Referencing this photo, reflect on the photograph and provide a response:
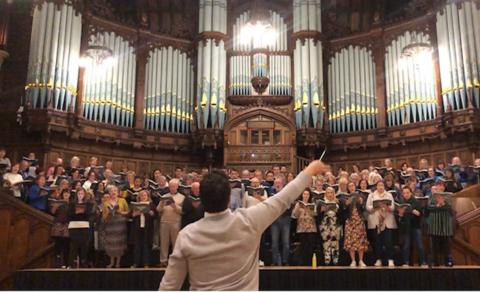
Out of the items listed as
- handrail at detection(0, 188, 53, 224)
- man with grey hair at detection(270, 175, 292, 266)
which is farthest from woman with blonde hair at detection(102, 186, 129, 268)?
man with grey hair at detection(270, 175, 292, 266)

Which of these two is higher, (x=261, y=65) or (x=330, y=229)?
(x=261, y=65)

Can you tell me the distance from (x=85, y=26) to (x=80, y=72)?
44.3 inches

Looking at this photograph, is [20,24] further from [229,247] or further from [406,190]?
[229,247]

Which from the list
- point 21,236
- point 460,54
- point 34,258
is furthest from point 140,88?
point 460,54

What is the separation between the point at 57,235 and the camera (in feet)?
20.7

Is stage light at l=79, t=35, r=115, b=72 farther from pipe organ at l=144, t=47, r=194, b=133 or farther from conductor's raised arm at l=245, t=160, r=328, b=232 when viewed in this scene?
conductor's raised arm at l=245, t=160, r=328, b=232

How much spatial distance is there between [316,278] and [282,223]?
1059 mm

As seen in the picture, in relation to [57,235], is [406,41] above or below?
above

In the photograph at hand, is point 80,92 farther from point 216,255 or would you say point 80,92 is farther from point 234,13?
point 216,255

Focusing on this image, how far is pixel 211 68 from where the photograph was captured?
11.8m

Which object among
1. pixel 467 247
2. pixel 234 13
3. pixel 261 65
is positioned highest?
pixel 234 13

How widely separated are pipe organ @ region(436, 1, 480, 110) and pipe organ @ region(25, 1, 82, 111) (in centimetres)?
801

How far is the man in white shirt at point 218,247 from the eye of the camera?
1726 millimetres

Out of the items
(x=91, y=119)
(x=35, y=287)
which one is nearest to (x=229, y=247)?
(x=35, y=287)
